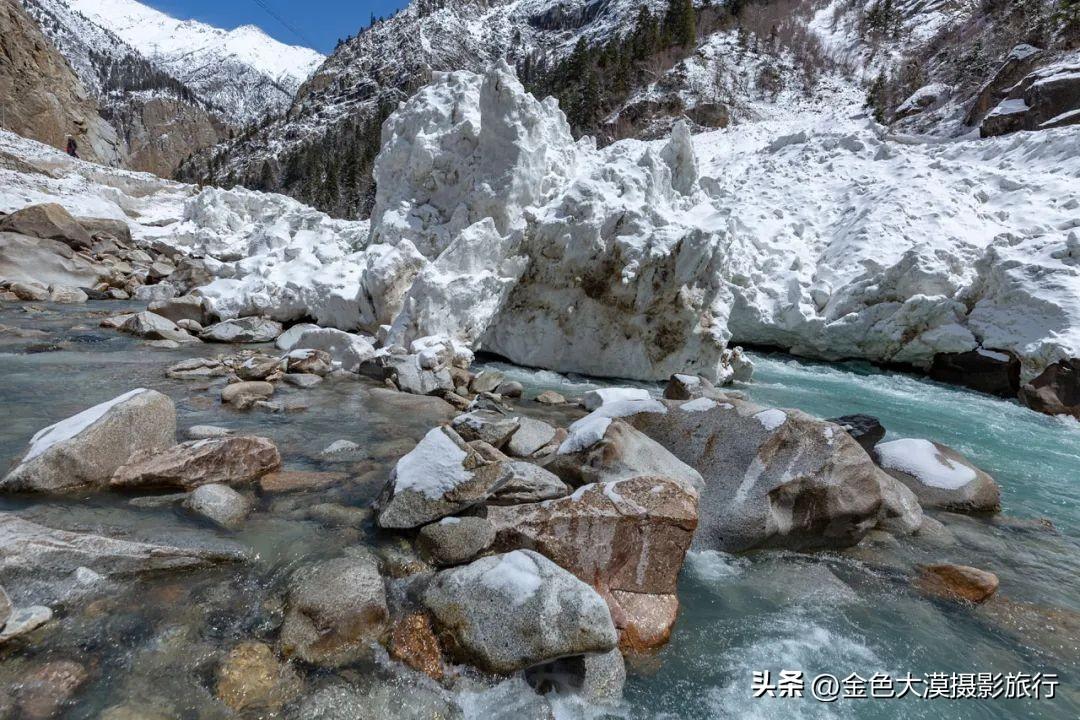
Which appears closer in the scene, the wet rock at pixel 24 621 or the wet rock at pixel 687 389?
the wet rock at pixel 24 621

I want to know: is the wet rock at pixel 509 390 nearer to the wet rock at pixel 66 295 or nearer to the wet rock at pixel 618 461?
the wet rock at pixel 618 461

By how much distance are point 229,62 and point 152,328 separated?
21171 cm

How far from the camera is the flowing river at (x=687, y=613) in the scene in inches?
104

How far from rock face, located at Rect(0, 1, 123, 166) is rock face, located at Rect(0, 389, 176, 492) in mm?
54003

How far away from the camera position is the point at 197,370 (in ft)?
27.6

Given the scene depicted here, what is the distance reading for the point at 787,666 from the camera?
3.22m

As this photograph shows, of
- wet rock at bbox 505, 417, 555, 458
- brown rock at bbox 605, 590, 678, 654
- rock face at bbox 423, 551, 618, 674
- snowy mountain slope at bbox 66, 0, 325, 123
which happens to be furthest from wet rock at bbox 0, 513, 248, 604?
snowy mountain slope at bbox 66, 0, 325, 123

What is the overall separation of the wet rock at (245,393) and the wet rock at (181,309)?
249 inches

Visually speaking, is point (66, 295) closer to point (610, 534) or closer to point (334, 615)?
point (334, 615)

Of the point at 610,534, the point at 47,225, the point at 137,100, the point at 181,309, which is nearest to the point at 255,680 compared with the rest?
the point at 610,534

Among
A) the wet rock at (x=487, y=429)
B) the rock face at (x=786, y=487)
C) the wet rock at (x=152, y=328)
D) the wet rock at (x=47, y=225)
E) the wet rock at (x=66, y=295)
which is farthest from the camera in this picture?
the wet rock at (x=47, y=225)

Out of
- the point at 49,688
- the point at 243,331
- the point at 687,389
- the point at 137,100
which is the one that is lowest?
the point at 49,688

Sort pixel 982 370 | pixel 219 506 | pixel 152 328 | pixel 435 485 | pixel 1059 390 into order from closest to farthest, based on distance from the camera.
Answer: pixel 435 485
pixel 219 506
pixel 1059 390
pixel 152 328
pixel 982 370

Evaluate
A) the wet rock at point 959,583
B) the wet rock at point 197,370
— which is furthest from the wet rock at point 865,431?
the wet rock at point 197,370
